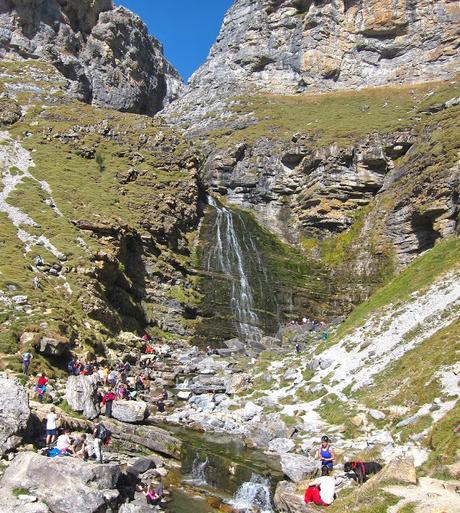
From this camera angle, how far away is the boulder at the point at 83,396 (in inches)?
747

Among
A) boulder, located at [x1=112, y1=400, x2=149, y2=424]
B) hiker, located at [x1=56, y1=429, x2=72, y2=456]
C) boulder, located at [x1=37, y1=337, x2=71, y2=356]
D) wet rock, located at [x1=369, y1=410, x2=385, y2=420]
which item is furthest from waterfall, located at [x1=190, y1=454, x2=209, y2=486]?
boulder, located at [x1=37, y1=337, x2=71, y2=356]

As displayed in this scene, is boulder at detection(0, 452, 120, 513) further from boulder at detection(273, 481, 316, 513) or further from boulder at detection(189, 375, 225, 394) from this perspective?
boulder at detection(189, 375, 225, 394)

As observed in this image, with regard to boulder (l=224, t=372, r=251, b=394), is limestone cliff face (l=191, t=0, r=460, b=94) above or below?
above

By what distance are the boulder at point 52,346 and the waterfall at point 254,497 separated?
12.6 m

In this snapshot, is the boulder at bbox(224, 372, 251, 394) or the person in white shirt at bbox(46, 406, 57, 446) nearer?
the person in white shirt at bbox(46, 406, 57, 446)

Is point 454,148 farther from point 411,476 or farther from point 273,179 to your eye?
point 411,476

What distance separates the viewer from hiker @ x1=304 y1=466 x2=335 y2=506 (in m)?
12.5

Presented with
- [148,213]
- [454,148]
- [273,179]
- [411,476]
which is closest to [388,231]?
[454,148]

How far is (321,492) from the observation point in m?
12.6

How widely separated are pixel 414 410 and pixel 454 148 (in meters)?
43.6

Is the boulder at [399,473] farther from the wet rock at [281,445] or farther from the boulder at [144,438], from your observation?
the boulder at [144,438]

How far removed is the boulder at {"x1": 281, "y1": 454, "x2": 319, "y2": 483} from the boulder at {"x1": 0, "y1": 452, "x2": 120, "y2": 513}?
6036 millimetres

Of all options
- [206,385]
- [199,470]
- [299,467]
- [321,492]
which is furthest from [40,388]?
[321,492]

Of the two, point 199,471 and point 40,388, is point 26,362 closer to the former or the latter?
point 40,388
